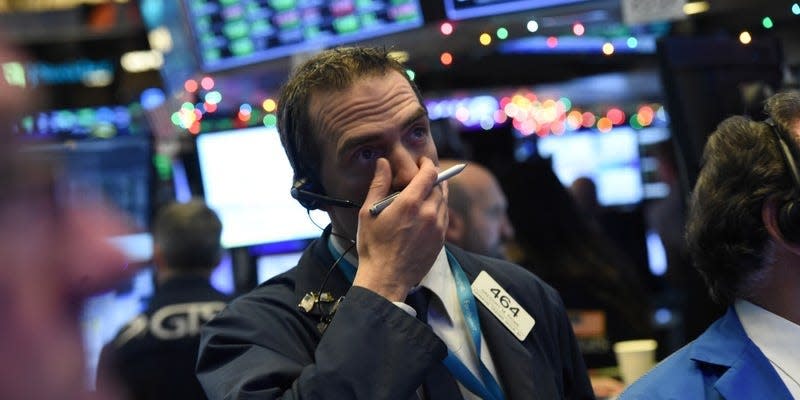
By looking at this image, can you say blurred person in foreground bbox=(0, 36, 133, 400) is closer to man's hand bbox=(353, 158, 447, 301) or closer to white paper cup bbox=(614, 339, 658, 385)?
man's hand bbox=(353, 158, 447, 301)

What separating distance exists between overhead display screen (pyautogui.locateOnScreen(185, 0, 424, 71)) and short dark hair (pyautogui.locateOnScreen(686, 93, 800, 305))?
5.23 feet

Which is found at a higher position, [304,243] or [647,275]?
[304,243]

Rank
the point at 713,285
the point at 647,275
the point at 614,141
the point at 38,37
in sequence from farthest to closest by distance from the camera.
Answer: the point at 38,37 → the point at 614,141 → the point at 647,275 → the point at 713,285

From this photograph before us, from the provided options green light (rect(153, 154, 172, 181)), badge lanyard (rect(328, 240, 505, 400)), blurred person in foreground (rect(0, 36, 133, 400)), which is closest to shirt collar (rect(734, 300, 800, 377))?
badge lanyard (rect(328, 240, 505, 400))

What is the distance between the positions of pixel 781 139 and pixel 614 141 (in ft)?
15.7

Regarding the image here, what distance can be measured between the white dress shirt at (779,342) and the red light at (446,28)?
5.32ft

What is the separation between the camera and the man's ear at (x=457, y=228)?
12.0 feet

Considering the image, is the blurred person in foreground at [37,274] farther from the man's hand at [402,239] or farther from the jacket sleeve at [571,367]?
the jacket sleeve at [571,367]

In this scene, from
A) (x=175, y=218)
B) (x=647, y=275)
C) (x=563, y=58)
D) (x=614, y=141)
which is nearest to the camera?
(x=175, y=218)

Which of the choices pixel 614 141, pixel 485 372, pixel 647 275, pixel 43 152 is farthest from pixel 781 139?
pixel 614 141

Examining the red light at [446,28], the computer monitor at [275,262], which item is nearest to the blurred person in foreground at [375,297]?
the red light at [446,28]

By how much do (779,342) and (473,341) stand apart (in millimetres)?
Result: 527

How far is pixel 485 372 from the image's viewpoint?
1791 mm

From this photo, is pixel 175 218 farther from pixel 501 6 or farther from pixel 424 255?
pixel 424 255
